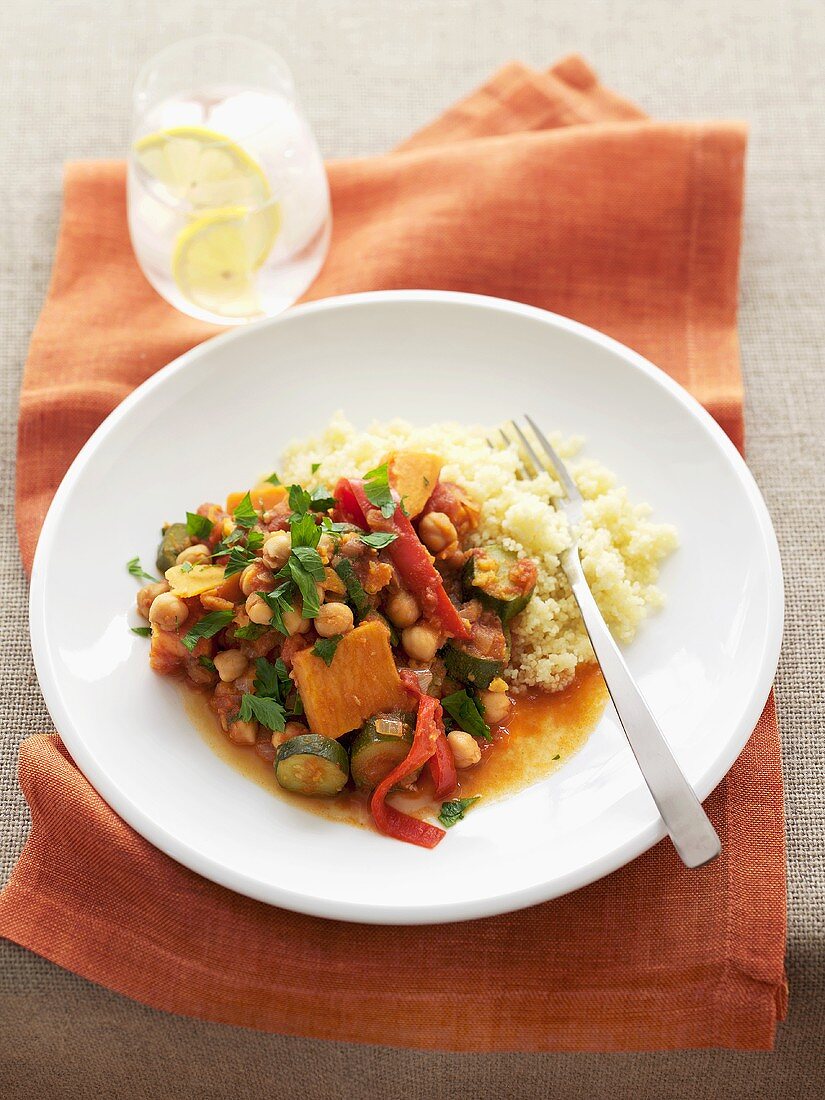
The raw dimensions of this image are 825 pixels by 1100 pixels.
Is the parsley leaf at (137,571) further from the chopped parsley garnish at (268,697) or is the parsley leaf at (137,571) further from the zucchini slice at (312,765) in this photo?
the zucchini slice at (312,765)

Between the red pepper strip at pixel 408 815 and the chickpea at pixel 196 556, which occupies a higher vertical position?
the chickpea at pixel 196 556

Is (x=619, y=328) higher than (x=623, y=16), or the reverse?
(x=623, y=16)

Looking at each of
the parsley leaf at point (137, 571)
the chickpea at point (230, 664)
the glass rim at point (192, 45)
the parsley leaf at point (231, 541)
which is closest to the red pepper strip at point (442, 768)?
the chickpea at point (230, 664)

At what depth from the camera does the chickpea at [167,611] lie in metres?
3.43

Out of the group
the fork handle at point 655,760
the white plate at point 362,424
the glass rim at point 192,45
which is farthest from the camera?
the glass rim at point 192,45

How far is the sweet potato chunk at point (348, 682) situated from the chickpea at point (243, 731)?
21cm

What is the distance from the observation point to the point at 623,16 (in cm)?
585

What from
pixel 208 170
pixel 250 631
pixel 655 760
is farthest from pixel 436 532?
pixel 208 170

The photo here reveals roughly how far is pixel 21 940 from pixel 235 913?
0.67 metres

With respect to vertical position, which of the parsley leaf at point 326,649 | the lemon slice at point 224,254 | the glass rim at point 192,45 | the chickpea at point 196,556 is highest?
the glass rim at point 192,45

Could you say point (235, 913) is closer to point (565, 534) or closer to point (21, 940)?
point (21, 940)

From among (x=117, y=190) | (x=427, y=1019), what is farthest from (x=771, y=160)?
(x=427, y=1019)

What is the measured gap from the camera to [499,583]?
3635 millimetres

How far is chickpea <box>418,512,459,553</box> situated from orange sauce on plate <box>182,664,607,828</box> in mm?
603
